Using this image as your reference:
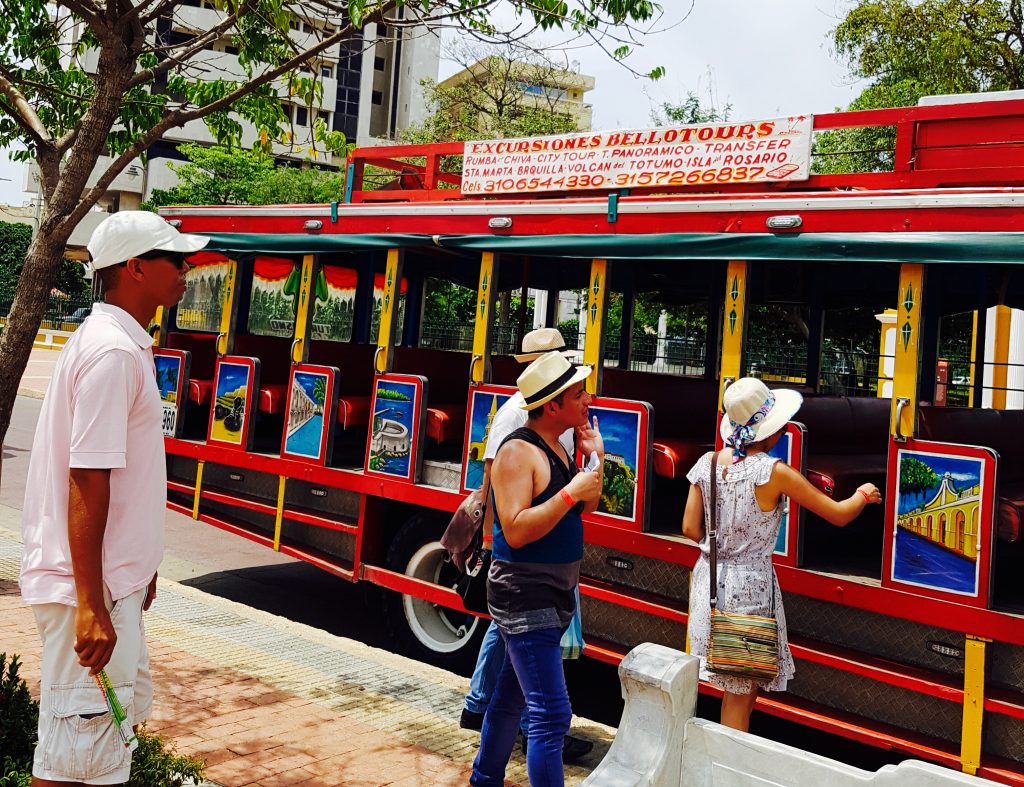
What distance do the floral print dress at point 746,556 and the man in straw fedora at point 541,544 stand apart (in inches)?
27.3

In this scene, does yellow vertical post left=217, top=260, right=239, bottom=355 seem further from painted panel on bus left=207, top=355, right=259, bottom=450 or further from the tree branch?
the tree branch

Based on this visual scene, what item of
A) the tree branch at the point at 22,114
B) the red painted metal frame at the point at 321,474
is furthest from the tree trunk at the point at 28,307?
the red painted metal frame at the point at 321,474

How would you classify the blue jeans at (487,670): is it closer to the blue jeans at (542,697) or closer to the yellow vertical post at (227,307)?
the blue jeans at (542,697)

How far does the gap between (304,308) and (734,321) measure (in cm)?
315

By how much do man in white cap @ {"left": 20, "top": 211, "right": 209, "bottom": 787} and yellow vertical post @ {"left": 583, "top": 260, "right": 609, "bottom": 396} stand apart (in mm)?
3024

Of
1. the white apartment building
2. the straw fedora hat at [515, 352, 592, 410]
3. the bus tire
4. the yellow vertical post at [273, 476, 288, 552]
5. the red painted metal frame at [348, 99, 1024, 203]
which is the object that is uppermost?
the white apartment building

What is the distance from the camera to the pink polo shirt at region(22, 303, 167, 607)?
2547mm

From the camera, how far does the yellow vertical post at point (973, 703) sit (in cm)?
405

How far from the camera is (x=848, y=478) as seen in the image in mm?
5258

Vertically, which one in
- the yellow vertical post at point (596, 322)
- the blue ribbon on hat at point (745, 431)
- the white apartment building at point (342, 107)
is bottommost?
the blue ribbon on hat at point (745, 431)

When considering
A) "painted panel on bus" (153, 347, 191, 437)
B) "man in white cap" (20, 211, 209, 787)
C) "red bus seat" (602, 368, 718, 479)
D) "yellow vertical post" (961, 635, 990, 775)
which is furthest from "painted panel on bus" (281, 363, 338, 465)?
"yellow vertical post" (961, 635, 990, 775)

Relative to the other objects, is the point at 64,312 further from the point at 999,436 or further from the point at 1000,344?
the point at 999,436

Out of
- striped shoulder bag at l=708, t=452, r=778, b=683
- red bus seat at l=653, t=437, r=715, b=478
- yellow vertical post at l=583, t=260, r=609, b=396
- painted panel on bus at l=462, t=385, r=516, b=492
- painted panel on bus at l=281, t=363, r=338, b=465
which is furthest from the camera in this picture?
painted panel on bus at l=281, t=363, r=338, b=465

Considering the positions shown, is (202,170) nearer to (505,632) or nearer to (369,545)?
(369,545)
